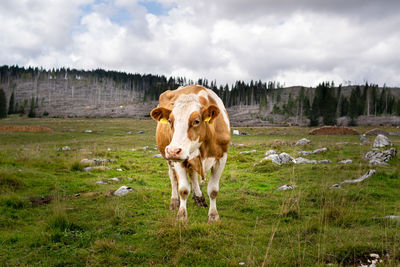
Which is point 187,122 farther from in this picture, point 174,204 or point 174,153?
point 174,204

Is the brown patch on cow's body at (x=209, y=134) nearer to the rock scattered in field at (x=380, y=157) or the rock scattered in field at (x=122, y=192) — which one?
the rock scattered in field at (x=122, y=192)

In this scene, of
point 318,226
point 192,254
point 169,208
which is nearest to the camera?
point 192,254

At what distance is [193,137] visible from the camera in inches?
231

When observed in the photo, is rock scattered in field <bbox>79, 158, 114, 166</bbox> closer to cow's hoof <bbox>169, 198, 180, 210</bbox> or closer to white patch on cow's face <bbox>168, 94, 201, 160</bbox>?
cow's hoof <bbox>169, 198, 180, 210</bbox>

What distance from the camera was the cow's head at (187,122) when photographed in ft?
17.8

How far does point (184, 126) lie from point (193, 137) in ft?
1.07

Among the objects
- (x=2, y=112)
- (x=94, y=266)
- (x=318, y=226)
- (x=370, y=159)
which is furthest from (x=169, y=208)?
(x=2, y=112)

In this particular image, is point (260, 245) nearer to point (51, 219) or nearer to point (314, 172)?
point (51, 219)

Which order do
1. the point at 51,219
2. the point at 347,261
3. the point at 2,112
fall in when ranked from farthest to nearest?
the point at 2,112 → the point at 51,219 → the point at 347,261

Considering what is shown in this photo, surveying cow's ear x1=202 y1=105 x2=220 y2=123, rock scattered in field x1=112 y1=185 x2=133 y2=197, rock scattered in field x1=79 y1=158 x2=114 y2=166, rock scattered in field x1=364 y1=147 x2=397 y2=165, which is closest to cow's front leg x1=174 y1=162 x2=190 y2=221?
cow's ear x1=202 y1=105 x2=220 y2=123

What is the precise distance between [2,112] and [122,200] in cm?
10431

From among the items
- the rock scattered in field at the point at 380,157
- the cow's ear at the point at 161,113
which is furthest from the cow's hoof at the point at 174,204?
the rock scattered in field at the point at 380,157

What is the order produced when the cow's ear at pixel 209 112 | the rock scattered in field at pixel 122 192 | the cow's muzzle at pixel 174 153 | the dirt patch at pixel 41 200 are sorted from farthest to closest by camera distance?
1. the rock scattered in field at pixel 122 192
2. the dirt patch at pixel 41 200
3. the cow's ear at pixel 209 112
4. the cow's muzzle at pixel 174 153

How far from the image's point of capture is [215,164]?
7.15 metres
